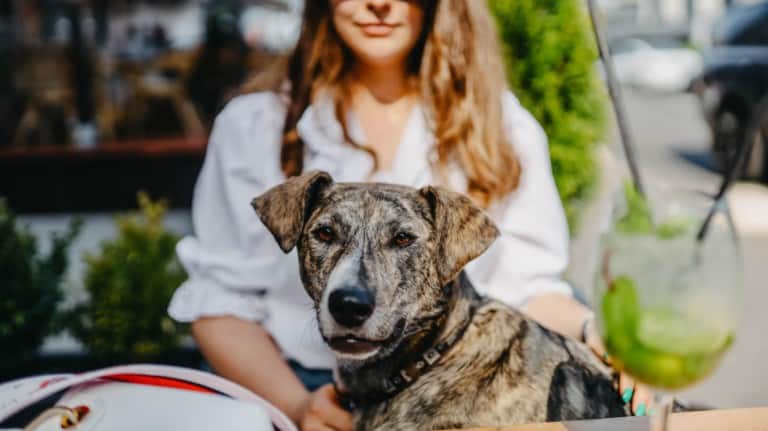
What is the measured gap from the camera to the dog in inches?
61.1

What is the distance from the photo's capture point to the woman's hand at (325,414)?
168 cm

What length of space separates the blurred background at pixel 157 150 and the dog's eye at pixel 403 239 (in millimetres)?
585

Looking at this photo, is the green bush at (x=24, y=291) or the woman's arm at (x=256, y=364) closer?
the woman's arm at (x=256, y=364)

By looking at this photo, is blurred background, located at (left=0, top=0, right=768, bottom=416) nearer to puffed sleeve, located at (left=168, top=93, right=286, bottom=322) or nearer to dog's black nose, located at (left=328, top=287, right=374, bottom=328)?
puffed sleeve, located at (left=168, top=93, right=286, bottom=322)

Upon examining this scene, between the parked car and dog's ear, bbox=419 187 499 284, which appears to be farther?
the parked car

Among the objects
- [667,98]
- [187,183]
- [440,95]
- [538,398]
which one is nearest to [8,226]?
[440,95]

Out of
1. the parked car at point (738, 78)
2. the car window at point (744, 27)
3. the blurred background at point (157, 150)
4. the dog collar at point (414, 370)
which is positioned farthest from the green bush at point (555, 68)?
the car window at point (744, 27)

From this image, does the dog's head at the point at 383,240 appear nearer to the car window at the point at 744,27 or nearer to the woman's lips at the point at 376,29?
the woman's lips at the point at 376,29

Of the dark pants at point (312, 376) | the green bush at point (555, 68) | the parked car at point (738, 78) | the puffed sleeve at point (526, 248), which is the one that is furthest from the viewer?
the parked car at point (738, 78)

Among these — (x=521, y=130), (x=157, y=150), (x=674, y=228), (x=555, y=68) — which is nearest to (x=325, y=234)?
(x=674, y=228)

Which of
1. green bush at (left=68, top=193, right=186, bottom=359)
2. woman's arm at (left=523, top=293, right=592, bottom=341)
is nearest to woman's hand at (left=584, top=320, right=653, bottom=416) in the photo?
woman's arm at (left=523, top=293, right=592, bottom=341)

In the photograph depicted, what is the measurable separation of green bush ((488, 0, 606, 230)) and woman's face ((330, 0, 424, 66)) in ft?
7.19

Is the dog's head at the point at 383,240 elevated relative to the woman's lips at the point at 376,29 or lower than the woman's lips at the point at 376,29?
lower

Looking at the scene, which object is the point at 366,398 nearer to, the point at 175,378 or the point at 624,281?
the point at 175,378
